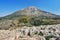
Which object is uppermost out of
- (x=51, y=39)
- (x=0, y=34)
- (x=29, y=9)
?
(x=29, y=9)

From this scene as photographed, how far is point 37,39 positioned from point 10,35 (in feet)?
8.23

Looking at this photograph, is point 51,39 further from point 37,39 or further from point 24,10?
point 24,10

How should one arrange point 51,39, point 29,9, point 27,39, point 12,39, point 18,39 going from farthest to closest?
Answer: point 29,9 < point 51,39 < point 27,39 < point 18,39 < point 12,39

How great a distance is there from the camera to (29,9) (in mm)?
161375

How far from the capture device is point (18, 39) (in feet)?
29.0

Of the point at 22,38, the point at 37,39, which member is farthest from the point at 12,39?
the point at 37,39

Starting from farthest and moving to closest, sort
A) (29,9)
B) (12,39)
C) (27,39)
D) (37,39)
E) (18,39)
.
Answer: (29,9), (37,39), (27,39), (18,39), (12,39)

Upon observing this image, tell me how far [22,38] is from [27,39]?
0.40 meters

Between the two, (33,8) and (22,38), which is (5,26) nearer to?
(22,38)

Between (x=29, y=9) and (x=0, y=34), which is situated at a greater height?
(x=29, y=9)

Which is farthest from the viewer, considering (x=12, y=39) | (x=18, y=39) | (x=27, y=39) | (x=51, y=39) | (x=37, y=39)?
(x=51, y=39)

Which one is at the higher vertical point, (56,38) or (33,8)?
(33,8)

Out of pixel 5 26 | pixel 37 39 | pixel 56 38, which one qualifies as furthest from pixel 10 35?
pixel 56 38

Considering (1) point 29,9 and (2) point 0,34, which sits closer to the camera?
(2) point 0,34
